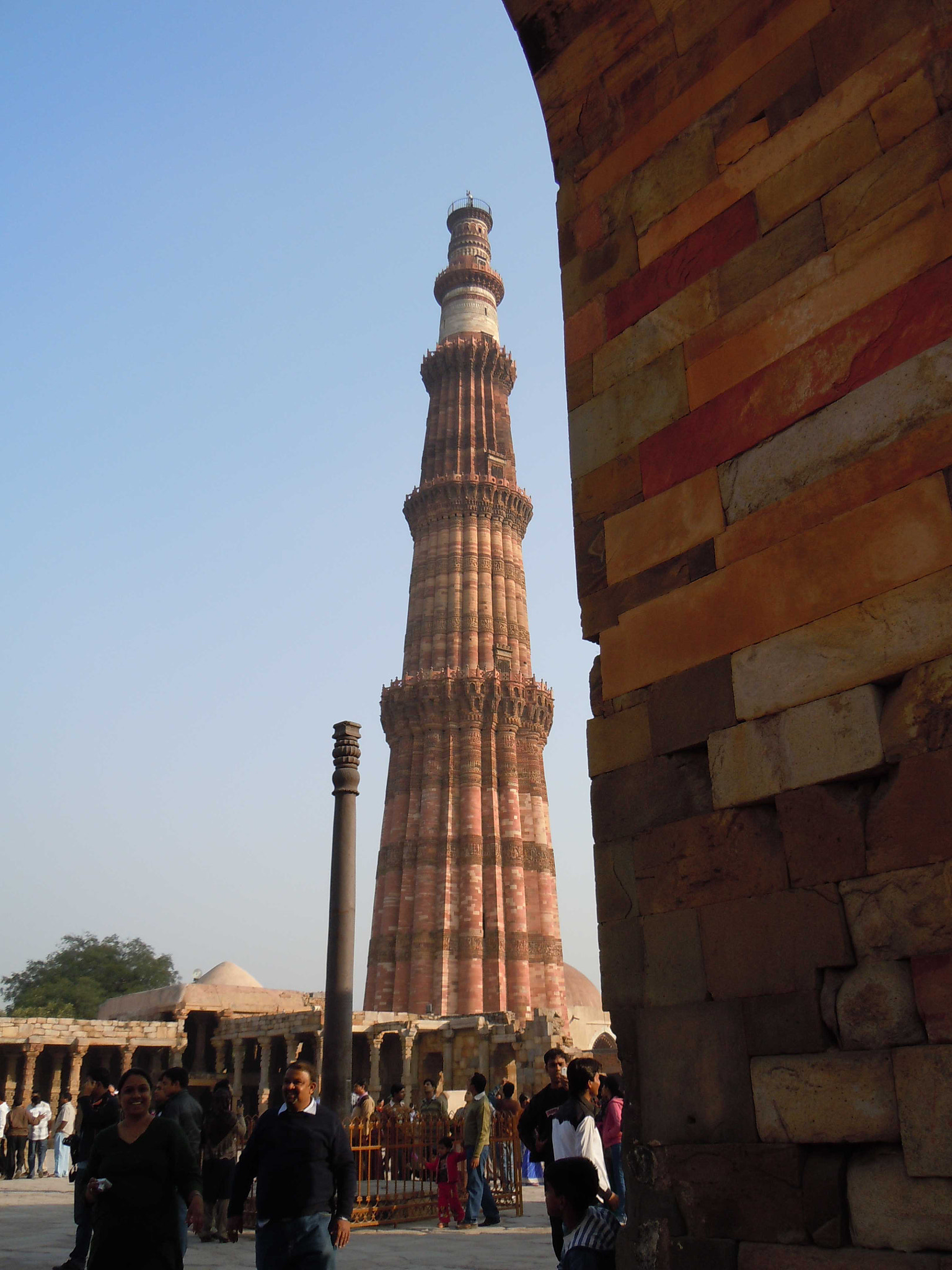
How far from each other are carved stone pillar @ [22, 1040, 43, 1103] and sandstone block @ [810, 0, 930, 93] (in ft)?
69.6

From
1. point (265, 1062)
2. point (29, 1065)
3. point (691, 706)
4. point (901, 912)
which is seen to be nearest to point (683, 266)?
point (691, 706)

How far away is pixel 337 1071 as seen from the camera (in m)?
8.80

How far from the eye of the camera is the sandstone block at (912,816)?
2.38 metres

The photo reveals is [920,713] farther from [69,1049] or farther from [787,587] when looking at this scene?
[69,1049]

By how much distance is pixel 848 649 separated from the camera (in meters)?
2.66

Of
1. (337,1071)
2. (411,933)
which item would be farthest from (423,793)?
(337,1071)

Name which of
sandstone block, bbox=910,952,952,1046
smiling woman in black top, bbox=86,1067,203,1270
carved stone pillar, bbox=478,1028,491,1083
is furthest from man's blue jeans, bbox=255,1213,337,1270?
carved stone pillar, bbox=478,1028,491,1083

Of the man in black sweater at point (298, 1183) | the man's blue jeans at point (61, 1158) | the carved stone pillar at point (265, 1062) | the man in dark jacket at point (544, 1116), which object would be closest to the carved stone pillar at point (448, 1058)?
the carved stone pillar at point (265, 1062)

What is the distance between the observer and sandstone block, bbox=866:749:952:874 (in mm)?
2383

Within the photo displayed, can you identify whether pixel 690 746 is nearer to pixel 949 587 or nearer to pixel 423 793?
pixel 949 587

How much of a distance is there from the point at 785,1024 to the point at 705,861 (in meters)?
0.49

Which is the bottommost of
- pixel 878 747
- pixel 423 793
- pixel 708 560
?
pixel 878 747

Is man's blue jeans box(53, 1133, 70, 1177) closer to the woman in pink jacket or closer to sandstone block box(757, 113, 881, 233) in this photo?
the woman in pink jacket

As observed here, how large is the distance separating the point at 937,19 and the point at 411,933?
24.7 m
